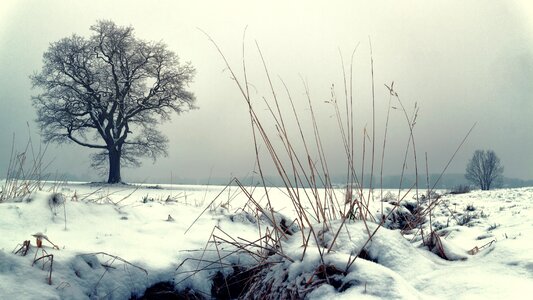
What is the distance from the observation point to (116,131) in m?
19.8

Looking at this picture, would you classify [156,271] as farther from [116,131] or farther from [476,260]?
[116,131]

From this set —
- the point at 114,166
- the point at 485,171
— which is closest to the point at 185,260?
the point at 114,166

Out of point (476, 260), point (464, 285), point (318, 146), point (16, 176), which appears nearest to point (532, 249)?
point (476, 260)

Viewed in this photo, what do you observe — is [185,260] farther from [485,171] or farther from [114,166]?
[485,171]

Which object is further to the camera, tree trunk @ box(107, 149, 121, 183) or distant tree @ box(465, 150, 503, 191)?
distant tree @ box(465, 150, 503, 191)

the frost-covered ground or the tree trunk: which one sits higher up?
the tree trunk

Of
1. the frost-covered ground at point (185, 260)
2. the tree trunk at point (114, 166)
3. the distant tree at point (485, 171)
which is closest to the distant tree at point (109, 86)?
the tree trunk at point (114, 166)

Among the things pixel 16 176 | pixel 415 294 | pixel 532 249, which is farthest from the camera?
pixel 16 176

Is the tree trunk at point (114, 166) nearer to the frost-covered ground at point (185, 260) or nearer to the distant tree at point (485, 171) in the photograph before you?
the frost-covered ground at point (185, 260)

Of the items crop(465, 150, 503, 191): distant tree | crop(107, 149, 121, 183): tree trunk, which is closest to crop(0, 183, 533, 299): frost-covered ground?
crop(107, 149, 121, 183): tree trunk

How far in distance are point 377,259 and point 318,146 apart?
737 millimetres

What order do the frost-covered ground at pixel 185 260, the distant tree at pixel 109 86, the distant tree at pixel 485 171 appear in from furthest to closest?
the distant tree at pixel 485 171 → the distant tree at pixel 109 86 → the frost-covered ground at pixel 185 260

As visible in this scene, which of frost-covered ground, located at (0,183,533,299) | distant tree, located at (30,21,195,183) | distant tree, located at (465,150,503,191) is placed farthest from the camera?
distant tree, located at (465,150,503,191)

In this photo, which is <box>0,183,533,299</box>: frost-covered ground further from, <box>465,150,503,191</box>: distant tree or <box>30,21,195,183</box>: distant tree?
<box>465,150,503,191</box>: distant tree
